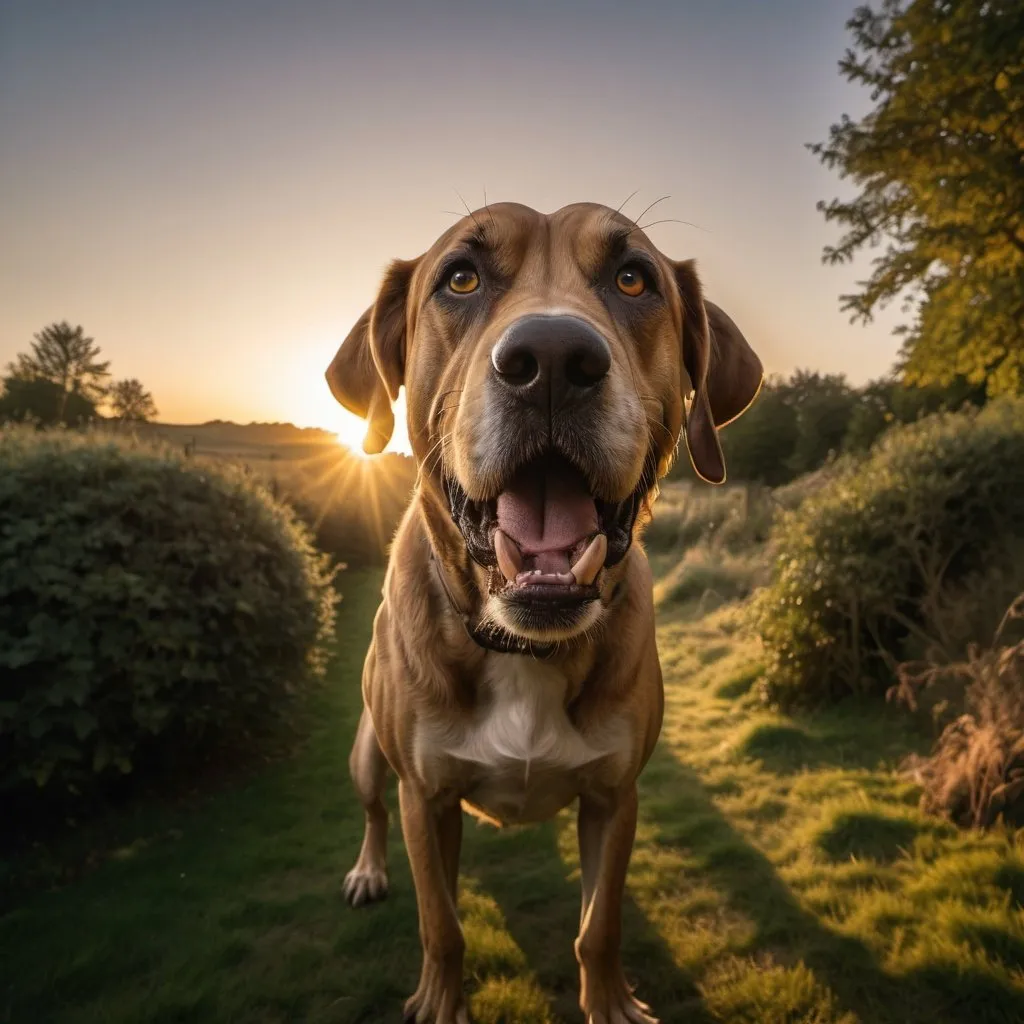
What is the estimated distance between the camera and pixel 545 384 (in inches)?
79.9

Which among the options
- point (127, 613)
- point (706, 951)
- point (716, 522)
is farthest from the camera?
point (716, 522)

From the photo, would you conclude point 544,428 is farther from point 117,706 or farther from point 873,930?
point 117,706

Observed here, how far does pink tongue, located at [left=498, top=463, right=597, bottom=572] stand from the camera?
224cm

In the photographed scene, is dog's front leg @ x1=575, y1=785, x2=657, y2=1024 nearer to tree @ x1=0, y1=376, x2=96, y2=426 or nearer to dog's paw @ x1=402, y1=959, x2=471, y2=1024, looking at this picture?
dog's paw @ x1=402, y1=959, x2=471, y2=1024

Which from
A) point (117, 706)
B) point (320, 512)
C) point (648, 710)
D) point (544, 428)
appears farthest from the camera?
point (320, 512)

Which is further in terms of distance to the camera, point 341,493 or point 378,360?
point 341,493

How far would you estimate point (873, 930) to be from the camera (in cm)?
343

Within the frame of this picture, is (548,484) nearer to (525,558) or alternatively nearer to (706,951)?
(525,558)

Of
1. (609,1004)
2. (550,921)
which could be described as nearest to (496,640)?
(609,1004)

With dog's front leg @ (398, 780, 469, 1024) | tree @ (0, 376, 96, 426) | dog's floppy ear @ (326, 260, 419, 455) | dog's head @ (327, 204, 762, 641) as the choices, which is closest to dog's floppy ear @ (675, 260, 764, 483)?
dog's head @ (327, 204, 762, 641)

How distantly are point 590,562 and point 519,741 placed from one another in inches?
34.2

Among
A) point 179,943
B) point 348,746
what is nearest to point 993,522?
point 348,746

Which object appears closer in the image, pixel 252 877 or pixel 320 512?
pixel 252 877

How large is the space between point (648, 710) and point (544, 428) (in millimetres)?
1420
